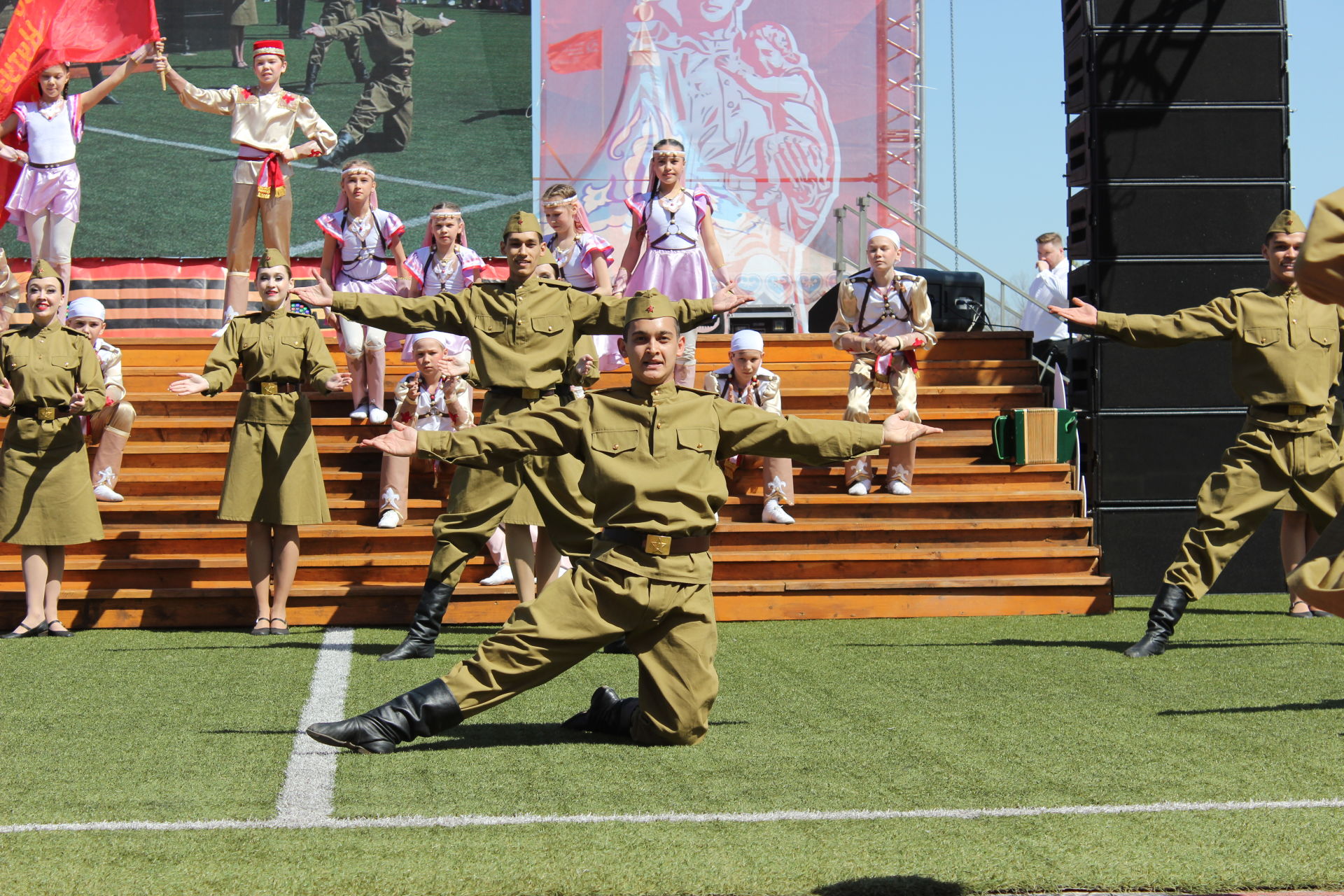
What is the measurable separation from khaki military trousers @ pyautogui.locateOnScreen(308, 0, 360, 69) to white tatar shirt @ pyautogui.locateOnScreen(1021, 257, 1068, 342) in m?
10.7

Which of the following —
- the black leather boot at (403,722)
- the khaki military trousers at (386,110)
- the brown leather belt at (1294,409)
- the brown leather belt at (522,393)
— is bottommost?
the black leather boot at (403,722)

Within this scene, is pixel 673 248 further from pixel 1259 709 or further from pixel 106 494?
pixel 1259 709

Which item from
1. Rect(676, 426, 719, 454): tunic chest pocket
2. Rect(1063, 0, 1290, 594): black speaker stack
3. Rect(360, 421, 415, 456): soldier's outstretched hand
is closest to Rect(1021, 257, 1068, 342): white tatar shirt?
Rect(1063, 0, 1290, 594): black speaker stack

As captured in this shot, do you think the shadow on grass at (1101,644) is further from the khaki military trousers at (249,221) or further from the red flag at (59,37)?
the red flag at (59,37)

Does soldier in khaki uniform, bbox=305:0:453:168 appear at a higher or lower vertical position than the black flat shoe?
higher

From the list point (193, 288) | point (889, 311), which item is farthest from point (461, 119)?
point (889, 311)

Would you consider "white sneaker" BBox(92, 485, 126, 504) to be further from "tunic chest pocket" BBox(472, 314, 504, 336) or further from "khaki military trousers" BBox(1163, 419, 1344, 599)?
"khaki military trousers" BBox(1163, 419, 1344, 599)

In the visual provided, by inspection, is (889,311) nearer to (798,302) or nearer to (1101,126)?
(1101,126)

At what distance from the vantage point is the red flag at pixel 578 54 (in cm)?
1986

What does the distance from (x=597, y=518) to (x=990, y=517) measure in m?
5.32

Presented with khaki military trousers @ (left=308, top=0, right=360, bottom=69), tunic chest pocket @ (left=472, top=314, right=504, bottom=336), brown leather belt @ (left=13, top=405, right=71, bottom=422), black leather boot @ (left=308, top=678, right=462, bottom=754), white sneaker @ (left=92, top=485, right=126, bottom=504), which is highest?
khaki military trousers @ (left=308, top=0, right=360, bottom=69)

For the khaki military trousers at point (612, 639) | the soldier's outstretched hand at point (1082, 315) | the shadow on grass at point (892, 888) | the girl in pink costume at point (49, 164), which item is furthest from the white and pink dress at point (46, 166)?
the shadow on grass at point (892, 888)

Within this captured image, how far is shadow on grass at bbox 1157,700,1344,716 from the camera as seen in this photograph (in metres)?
5.87

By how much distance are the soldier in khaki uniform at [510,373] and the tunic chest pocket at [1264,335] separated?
8.52 ft
